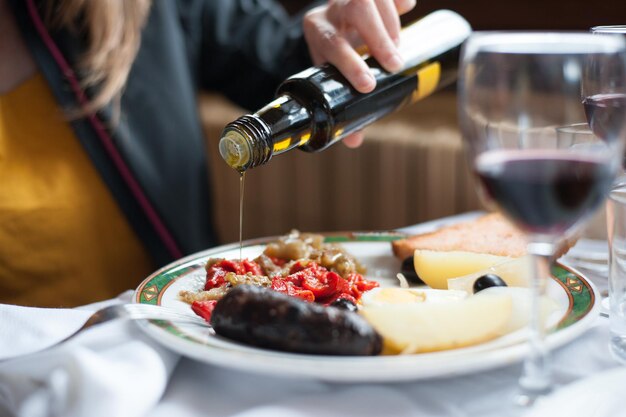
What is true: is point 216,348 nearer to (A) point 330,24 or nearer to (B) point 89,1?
(A) point 330,24

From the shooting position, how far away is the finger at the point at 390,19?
1.24 metres

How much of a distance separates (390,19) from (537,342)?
2.52 ft

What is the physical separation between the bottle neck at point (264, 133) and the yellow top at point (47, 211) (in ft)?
2.31

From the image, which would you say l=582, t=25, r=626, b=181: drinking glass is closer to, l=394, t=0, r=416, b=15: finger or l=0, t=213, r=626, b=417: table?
l=0, t=213, r=626, b=417: table

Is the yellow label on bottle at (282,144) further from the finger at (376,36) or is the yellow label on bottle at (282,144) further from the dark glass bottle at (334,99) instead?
the finger at (376,36)

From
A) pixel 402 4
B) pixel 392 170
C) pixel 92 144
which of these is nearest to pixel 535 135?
pixel 402 4

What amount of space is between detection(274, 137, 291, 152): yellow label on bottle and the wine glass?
Result: 453 millimetres

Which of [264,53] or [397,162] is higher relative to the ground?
[264,53]

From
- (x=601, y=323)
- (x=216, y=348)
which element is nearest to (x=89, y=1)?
(x=216, y=348)

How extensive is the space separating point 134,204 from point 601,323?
1.07 m

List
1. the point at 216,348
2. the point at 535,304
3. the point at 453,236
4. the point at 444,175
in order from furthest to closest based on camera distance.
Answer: the point at 444,175, the point at 453,236, the point at 216,348, the point at 535,304

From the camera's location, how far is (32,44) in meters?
1.55

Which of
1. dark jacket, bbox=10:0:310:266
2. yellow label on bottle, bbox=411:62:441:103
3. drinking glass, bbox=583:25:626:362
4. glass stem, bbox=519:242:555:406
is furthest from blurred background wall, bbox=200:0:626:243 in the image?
glass stem, bbox=519:242:555:406

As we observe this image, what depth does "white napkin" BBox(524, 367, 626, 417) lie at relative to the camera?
1.98ft
